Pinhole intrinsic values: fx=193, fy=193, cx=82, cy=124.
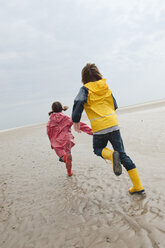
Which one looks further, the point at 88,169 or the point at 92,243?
the point at 88,169

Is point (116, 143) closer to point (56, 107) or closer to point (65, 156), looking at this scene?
point (65, 156)

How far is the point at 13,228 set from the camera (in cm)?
280

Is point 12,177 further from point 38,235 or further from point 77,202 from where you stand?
point 38,235

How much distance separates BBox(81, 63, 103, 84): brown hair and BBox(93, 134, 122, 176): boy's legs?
0.94m

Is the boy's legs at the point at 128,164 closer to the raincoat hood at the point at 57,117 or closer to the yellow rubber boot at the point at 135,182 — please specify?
the yellow rubber boot at the point at 135,182

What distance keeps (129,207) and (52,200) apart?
1.47 meters

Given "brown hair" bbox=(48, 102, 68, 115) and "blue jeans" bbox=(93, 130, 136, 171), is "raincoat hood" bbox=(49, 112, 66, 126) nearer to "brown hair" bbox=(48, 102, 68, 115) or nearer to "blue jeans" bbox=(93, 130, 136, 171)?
"brown hair" bbox=(48, 102, 68, 115)

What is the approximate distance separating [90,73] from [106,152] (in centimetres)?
130

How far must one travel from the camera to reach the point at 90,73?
3.14 metres

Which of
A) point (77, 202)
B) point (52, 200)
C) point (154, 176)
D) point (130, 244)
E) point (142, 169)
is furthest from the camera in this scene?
point (142, 169)

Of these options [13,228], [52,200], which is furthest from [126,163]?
[13,228]

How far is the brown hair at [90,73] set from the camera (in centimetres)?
315

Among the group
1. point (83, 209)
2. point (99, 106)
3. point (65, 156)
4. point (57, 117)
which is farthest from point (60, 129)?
point (83, 209)

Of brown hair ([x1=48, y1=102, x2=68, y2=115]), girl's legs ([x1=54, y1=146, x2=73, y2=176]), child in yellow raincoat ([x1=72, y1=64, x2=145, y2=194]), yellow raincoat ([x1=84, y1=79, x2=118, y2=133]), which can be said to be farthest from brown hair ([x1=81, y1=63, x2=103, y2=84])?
girl's legs ([x1=54, y1=146, x2=73, y2=176])
